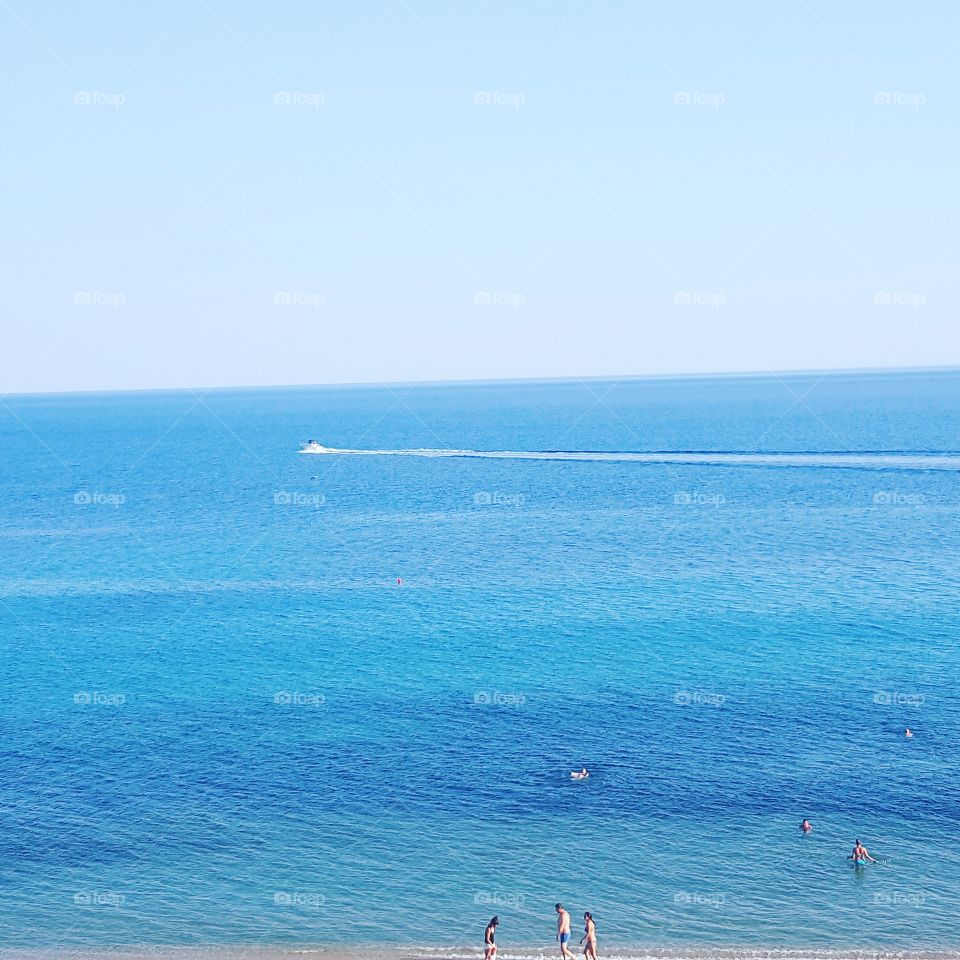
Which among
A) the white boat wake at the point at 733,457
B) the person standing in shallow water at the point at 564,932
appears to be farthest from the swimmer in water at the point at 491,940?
the white boat wake at the point at 733,457

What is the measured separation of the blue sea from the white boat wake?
4254 cm

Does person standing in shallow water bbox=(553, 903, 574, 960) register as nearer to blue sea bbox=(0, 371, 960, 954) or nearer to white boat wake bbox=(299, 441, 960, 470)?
blue sea bbox=(0, 371, 960, 954)

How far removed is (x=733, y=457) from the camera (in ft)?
550

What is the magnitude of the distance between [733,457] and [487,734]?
123 meters

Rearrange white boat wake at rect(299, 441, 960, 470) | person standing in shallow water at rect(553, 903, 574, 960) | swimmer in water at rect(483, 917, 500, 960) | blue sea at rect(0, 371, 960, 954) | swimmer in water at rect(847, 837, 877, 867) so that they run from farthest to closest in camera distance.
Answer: white boat wake at rect(299, 441, 960, 470), swimmer in water at rect(847, 837, 877, 867), blue sea at rect(0, 371, 960, 954), person standing in shallow water at rect(553, 903, 574, 960), swimmer in water at rect(483, 917, 500, 960)

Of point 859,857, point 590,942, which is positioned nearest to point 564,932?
point 590,942

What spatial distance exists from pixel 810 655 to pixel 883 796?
19746mm

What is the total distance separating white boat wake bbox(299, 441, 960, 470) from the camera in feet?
492

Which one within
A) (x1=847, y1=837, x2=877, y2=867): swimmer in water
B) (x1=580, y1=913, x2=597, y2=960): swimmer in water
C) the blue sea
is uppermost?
the blue sea

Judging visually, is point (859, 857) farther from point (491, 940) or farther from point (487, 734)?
point (487, 734)

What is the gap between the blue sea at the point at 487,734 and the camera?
3881cm

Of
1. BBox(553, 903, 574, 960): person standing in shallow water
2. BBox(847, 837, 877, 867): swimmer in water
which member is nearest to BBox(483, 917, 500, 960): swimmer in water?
BBox(553, 903, 574, 960): person standing in shallow water

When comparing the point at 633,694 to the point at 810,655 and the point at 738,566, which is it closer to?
the point at 810,655

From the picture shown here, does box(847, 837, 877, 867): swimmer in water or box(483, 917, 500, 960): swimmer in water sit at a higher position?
box(847, 837, 877, 867): swimmer in water
